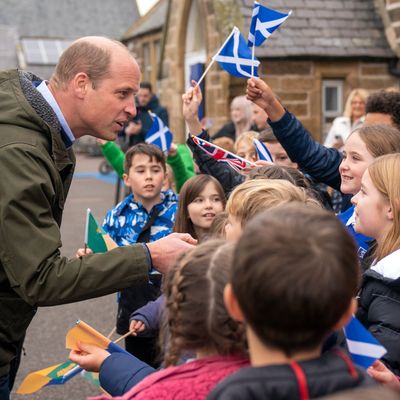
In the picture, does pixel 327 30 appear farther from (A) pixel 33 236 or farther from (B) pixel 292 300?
(B) pixel 292 300

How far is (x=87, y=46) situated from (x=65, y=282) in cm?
104

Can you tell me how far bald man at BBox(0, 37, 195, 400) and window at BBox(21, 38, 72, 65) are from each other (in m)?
39.7

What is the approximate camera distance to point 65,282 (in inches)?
96.0

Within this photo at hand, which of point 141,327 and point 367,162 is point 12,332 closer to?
point 141,327

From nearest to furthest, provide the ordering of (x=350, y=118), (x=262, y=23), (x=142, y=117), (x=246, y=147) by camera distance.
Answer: (x=262, y=23) → (x=246, y=147) → (x=350, y=118) → (x=142, y=117)

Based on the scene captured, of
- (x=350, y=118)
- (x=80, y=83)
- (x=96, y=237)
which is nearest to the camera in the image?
(x=80, y=83)

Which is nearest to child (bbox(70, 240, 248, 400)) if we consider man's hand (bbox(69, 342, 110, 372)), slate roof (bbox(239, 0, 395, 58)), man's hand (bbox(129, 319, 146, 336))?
man's hand (bbox(69, 342, 110, 372))

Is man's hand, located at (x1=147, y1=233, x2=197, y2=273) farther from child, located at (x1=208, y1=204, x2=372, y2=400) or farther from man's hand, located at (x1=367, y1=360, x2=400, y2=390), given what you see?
child, located at (x1=208, y1=204, x2=372, y2=400)

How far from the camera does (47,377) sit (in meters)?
2.54

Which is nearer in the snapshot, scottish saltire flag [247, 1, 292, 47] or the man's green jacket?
the man's green jacket

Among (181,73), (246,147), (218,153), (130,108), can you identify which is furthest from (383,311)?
(181,73)

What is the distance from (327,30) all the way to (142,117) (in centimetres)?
329

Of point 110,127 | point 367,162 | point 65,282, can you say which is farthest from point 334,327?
point 367,162

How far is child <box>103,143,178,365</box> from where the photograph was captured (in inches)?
164
